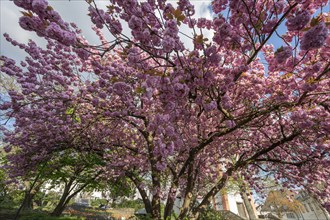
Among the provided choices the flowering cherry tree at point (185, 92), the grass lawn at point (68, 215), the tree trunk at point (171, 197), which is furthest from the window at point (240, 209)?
the tree trunk at point (171, 197)

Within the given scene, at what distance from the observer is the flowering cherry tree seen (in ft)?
10.2

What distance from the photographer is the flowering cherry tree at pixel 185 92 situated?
122 inches

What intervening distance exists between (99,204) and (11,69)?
36.9m

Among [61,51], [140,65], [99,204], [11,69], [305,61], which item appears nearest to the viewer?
[140,65]

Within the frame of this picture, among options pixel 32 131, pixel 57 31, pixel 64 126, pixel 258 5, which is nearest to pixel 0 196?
pixel 32 131

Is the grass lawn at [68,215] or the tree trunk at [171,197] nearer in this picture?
the tree trunk at [171,197]

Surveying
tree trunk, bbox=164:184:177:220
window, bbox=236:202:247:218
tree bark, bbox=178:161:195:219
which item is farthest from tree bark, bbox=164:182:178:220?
window, bbox=236:202:247:218

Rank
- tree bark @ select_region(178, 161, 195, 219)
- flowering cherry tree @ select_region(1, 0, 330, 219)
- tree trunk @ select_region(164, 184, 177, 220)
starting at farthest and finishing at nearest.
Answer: tree trunk @ select_region(164, 184, 177, 220) < tree bark @ select_region(178, 161, 195, 219) < flowering cherry tree @ select_region(1, 0, 330, 219)

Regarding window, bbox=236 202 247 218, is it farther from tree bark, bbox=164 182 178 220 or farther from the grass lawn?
tree bark, bbox=164 182 178 220

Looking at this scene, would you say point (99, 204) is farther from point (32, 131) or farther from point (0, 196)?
point (32, 131)

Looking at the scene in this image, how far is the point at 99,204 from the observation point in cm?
3556

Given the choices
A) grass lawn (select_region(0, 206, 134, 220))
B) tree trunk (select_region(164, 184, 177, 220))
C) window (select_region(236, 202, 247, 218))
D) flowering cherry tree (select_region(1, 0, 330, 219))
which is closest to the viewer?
flowering cherry tree (select_region(1, 0, 330, 219))

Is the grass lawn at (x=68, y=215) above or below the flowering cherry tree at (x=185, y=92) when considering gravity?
below

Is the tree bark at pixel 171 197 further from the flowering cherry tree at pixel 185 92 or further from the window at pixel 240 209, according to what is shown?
the window at pixel 240 209
